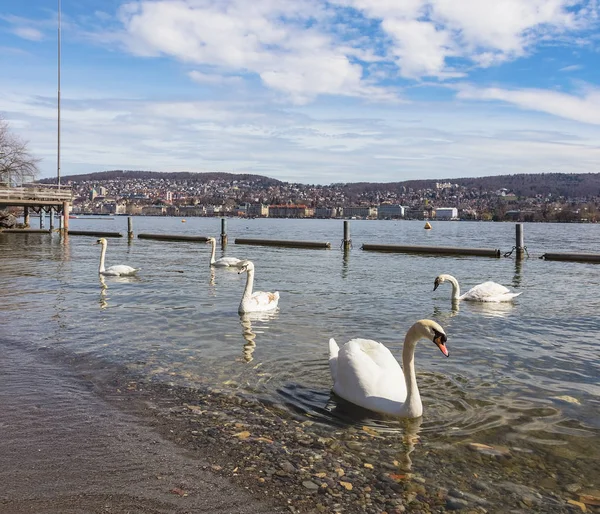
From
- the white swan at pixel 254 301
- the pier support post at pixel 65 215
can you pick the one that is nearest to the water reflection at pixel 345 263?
the white swan at pixel 254 301

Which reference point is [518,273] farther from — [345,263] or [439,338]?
[439,338]

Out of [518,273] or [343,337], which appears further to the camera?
[518,273]

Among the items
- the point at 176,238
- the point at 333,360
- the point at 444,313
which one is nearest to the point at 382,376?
the point at 333,360

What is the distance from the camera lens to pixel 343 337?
Answer: 397 inches

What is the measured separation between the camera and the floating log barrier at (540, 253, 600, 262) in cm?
2695

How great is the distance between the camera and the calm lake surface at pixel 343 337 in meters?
6.21

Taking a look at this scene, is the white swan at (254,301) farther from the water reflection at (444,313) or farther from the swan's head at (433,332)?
the swan's head at (433,332)

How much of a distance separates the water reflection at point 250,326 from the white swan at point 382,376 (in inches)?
85.3

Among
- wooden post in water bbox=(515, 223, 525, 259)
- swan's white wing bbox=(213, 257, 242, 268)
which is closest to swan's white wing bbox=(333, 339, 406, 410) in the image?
swan's white wing bbox=(213, 257, 242, 268)

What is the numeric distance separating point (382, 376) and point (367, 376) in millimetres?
174

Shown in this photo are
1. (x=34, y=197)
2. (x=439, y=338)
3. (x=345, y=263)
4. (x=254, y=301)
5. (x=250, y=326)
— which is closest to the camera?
(x=439, y=338)

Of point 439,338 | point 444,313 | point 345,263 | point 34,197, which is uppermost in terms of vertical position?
point 34,197

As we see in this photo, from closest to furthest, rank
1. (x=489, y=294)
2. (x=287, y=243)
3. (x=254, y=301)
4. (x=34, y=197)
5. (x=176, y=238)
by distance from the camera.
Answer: (x=254, y=301) → (x=489, y=294) → (x=287, y=243) → (x=176, y=238) → (x=34, y=197)

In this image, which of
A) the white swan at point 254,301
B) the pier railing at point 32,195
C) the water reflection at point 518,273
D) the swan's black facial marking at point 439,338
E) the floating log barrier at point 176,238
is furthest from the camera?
the pier railing at point 32,195
